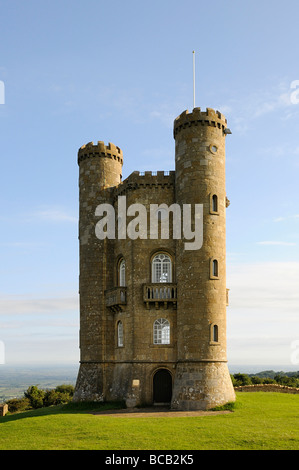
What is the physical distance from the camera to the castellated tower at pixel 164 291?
35.7m

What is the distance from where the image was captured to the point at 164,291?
3794 centimetres

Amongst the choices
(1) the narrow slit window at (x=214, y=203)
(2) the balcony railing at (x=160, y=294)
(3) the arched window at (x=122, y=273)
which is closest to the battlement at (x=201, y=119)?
(1) the narrow slit window at (x=214, y=203)

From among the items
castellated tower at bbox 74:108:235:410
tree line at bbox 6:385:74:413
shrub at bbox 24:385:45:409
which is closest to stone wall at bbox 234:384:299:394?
castellated tower at bbox 74:108:235:410

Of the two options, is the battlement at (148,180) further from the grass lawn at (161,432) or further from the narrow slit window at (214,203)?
the grass lawn at (161,432)

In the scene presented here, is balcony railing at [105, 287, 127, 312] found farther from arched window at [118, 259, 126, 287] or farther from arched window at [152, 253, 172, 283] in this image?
arched window at [152, 253, 172, 283]

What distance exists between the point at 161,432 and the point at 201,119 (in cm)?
2221

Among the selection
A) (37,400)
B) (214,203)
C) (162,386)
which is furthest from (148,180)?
(37,400)

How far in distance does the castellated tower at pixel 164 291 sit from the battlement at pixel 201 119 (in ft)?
0.24

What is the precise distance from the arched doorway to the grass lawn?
209 inches

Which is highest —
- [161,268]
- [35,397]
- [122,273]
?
[161,268]

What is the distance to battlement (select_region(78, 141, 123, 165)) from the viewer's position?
44.6 meters

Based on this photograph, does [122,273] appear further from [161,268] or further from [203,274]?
[203,274]

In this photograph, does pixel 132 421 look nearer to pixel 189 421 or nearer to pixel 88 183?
pixel 189 421
